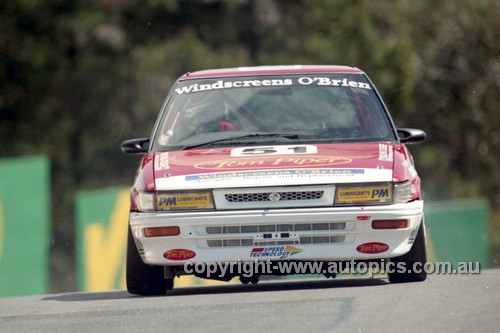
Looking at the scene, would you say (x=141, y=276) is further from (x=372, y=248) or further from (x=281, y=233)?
(x=372, y=248)

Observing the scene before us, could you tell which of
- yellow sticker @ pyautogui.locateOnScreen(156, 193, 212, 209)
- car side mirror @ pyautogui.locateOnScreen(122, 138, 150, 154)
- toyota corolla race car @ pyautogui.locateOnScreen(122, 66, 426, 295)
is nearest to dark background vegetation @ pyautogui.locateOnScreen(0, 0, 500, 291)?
car side mirror @ pyautogui.locateOnScreen(122, 138, 150, 154)

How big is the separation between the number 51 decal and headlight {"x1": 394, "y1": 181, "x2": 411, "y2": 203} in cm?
66

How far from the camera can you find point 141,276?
8.55 m

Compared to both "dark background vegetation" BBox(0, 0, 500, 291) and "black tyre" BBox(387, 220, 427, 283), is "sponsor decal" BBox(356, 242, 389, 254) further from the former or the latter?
"dark background vegetation" BBox(0, 0, 500, 291)

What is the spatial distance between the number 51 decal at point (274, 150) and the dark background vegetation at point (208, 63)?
65.2 ft

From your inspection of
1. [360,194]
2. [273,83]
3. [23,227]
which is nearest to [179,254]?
[360,194]

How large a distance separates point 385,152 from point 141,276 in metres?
1.83

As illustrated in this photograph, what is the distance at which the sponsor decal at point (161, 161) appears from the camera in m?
8.40

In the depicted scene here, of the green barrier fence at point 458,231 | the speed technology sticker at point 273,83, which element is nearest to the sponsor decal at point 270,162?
the speed technology sticker at point 273,83

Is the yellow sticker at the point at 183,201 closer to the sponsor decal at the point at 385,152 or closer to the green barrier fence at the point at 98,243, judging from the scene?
the sponsor decal at the point at 385,152

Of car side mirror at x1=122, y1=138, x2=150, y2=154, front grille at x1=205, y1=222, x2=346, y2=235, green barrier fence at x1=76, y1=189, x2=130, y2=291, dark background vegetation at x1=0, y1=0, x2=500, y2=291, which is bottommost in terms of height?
dark background vegetation at x1=0, y1=0, x2=500, y2=291

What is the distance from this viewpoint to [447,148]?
111ft

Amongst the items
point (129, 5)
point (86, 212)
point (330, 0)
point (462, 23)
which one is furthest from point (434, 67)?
point (86, 212)

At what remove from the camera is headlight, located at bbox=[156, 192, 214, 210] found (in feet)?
26.5
